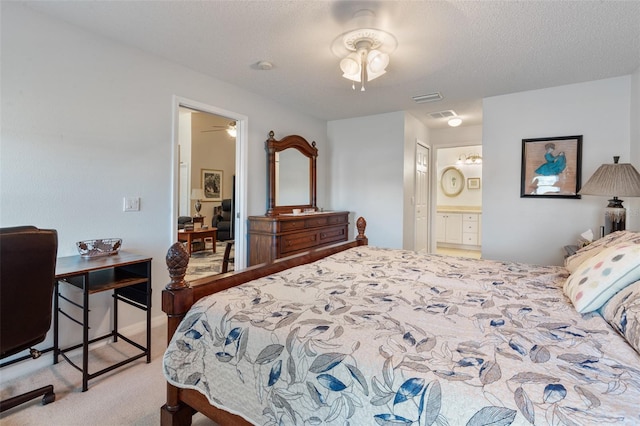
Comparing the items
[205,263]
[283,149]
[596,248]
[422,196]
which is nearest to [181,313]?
[596,248]

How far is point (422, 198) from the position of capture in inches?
212

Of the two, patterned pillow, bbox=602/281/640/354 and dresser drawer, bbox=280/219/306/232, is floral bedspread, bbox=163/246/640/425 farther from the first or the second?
dresser drawer, bbox=280/219/306/232

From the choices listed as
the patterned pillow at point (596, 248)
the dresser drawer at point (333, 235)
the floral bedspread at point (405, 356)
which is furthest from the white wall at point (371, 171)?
the floral bedspread at point (405, 356)

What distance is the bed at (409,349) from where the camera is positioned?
31.4 inches

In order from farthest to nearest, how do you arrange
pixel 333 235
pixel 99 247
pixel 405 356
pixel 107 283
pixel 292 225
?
pixel 333 235 → pixel 292 225 → pixel 99 247 → pixel 107 283 → pixel 405 356

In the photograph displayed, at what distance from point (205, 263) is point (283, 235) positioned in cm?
206

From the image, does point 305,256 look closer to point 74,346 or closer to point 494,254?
point 74,346

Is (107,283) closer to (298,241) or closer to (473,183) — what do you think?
(298,241)

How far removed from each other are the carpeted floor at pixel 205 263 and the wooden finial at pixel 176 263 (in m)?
2.78

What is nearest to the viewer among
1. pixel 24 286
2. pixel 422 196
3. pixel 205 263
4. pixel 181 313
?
pixel 181 313

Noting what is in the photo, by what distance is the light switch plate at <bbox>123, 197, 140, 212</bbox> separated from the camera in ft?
8.41

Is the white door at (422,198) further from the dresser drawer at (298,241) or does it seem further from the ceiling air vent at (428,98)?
the dresser drawer at (298,241)

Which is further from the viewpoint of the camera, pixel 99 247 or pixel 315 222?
pixel 315 222

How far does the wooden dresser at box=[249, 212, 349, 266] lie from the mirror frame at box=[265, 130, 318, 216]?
0.23 m
